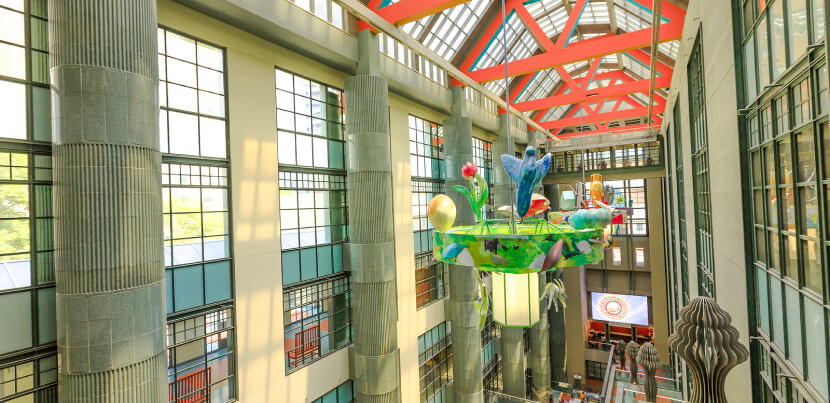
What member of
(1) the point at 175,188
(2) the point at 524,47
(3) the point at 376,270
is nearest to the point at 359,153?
(3) the point at 376,270

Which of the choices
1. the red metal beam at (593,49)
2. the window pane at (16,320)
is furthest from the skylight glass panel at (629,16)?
the window pane at (16,320)

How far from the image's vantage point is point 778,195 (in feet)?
14.9

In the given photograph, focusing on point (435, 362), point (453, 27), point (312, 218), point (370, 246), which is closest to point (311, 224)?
point (312, 218)

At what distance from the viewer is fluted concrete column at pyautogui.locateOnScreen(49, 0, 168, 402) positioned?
549 cm

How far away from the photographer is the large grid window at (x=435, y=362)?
1673cm

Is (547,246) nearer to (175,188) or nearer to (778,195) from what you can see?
(778,195)

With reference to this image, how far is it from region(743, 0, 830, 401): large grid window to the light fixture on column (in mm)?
2520

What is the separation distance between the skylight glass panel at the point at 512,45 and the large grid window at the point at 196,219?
14300mm

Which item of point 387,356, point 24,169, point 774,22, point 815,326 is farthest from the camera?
point 387,356

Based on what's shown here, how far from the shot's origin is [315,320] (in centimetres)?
1148

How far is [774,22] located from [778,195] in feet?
6.65

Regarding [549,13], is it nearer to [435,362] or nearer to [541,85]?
[541,85]

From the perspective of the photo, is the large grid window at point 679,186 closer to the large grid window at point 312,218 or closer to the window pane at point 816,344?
the window pane at point 816,344

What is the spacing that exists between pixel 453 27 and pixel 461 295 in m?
11.9
